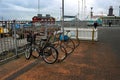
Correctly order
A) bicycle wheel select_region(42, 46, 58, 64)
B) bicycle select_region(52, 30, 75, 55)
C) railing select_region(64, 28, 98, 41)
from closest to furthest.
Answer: bicycle wheel select_region(42, 46, 58, 64)
bicycle select_region(52, 30, 75, 55)
railing select_region(64, 28, 98, 41)

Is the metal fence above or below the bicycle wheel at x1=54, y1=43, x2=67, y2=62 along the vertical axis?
above

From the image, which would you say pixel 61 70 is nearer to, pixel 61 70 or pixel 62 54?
pixel 61 70

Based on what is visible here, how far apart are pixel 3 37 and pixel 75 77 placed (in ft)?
12.6

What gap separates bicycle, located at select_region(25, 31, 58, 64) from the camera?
704 cm

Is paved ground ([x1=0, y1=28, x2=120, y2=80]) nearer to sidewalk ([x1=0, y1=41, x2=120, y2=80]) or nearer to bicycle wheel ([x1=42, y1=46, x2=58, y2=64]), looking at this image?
sidewalk ([x1=0, y1=41, x2=120, y2=80])


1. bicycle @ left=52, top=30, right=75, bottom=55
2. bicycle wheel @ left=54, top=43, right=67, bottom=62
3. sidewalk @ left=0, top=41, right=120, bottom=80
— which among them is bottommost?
sidewalk @ left=0, top=41, right=120, bottom=80

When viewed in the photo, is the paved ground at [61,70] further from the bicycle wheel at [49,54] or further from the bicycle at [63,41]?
the bicycle at [63,41]

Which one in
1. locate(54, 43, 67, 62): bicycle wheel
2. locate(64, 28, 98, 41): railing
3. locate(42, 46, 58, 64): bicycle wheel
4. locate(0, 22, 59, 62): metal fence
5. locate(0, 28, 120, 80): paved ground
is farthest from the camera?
locate(64, 28, 98, 41): railing

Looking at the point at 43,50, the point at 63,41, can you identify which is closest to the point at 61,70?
the point at 43,50

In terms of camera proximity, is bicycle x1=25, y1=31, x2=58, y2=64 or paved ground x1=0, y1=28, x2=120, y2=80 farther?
bicycle x1=25, y1=31, x2=58, y2=64

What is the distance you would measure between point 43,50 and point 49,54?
0.95 feet

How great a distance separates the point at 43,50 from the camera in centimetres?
721

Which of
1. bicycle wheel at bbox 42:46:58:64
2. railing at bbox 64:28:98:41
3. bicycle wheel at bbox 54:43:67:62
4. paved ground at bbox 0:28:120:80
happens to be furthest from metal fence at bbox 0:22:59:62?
railing at bbox 64:28:98:41

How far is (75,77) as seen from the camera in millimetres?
5441
